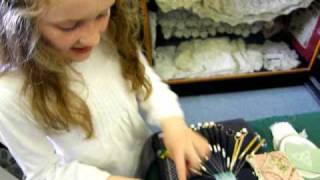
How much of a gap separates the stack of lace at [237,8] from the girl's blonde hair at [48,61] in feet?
2.10

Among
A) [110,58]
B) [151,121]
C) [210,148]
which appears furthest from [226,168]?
[110,58]

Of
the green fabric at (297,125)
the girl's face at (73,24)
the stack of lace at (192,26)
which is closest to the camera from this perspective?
the girl's face at (73,24)

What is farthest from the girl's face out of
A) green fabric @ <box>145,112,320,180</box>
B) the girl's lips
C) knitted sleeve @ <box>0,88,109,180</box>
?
green fabric @ <box>145,112,320,180</box>

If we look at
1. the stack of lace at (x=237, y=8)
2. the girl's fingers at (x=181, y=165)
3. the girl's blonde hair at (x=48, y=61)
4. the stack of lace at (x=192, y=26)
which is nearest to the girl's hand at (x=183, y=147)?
the girl's fingers at (x=181, y=165)

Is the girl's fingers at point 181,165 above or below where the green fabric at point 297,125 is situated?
above

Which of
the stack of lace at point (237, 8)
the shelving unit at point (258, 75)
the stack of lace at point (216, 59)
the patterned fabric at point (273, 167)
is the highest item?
the stack of lace at point (237, 8)

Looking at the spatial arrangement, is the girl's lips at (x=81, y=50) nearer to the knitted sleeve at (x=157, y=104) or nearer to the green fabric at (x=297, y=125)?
the knitted sleeve at (x=157, y=104)

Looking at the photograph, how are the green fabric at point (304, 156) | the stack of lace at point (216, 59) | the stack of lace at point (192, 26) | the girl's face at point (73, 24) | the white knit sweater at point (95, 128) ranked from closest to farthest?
the girl's face at point (73, 24), the white knit sweater at point (95, 128), the green fabric at point (304, 156), the stack of lace at point (192, 26), the stack of lace at point (216, 59)

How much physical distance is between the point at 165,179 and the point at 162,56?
0.98m

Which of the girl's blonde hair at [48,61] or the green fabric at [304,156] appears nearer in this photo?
the girl's blonde hair at [48,61]

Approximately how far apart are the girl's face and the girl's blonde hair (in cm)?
1

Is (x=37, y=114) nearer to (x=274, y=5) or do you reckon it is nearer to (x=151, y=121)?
(x=151, y=121)

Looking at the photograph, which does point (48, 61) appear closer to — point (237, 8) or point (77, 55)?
point (77, 55)

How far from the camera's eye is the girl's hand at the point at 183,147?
65cm
